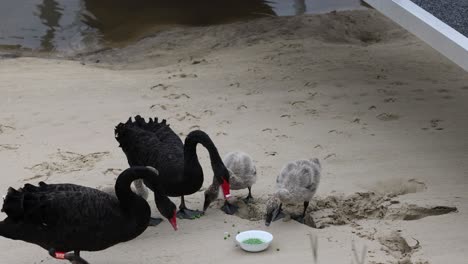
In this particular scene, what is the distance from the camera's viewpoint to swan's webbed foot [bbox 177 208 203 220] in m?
5.13

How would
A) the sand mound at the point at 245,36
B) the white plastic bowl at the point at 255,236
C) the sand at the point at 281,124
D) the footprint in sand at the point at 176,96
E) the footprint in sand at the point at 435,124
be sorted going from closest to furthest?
the white plastic bowl at the point at 255,236 < the sand at the point at 281,124 < the footprint in sand at the point at 435,124 < the footprint in sand at the point at 176,96 < the sand mound at the point at 245,36

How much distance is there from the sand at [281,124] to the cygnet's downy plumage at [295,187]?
0.12 metres

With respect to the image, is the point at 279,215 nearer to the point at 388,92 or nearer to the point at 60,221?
the point at 60,221

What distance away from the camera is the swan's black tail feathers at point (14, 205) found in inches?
167

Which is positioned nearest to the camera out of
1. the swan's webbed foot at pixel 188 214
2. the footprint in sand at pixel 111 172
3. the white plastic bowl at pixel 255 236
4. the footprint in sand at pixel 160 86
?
the white plastic bowl at pixel 255 236

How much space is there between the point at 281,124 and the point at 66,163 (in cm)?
190

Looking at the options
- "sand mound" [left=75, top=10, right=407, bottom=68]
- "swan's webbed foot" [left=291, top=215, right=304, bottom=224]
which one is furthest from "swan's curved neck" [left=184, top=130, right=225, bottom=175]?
"sand mound" [left=75, top=10, right=407, bottom=68]

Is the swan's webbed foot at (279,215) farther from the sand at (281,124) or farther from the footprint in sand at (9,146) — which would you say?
the footprint in sand at (9,146)

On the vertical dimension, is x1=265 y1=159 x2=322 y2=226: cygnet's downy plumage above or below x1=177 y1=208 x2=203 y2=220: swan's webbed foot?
above

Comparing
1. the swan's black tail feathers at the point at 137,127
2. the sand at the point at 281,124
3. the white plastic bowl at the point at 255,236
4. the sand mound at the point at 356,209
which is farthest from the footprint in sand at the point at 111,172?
the white plastic bowl at the point at 255,236

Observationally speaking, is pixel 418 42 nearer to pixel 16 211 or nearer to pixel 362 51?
pixel 362 51

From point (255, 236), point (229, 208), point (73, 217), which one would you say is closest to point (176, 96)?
point (229, 208)

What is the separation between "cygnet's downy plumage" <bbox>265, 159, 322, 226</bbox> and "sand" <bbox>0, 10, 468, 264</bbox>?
115 mm

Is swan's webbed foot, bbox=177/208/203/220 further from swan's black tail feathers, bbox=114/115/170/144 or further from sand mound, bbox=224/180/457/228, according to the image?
swan's black tail feathers, bbox=114/115/170/144
